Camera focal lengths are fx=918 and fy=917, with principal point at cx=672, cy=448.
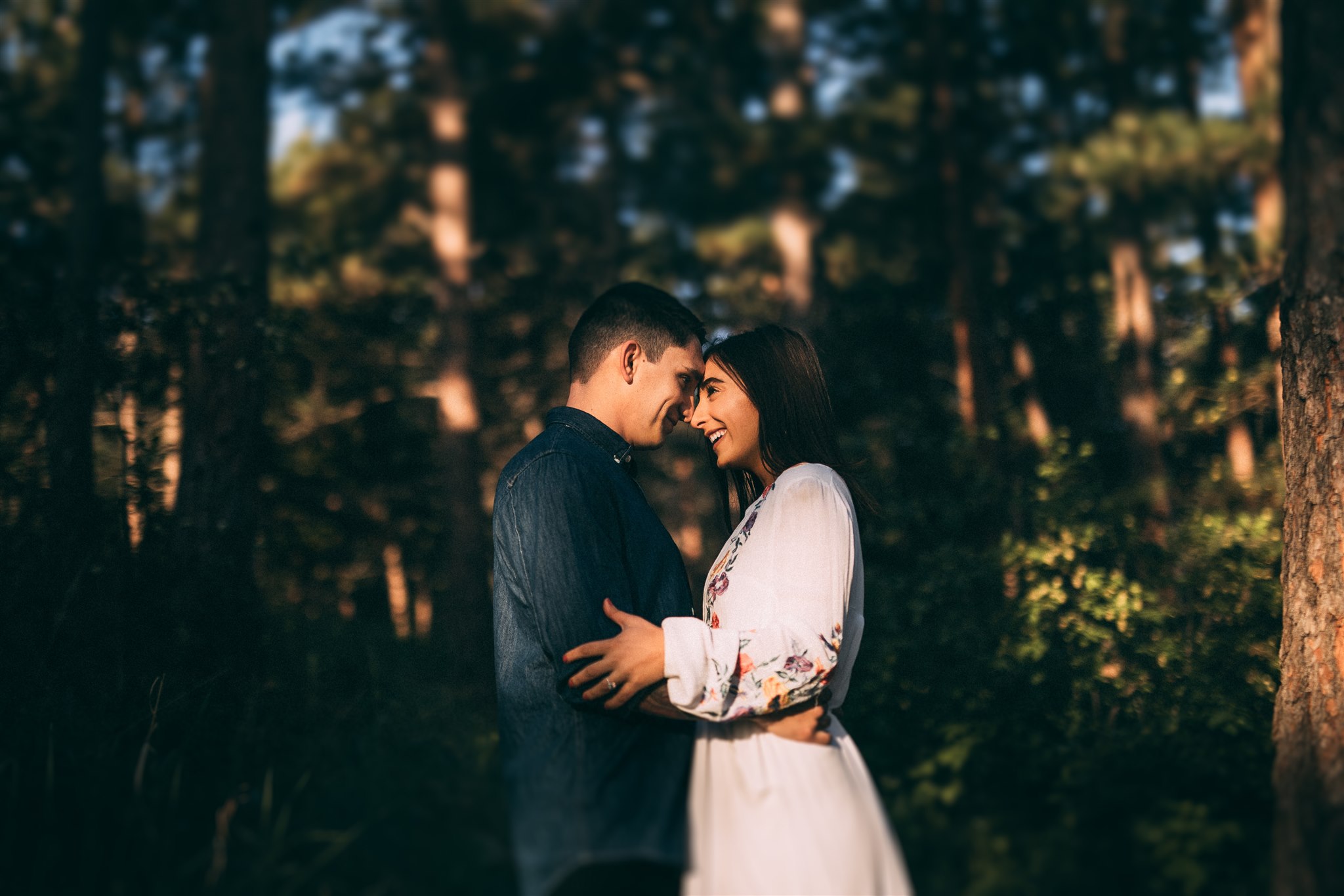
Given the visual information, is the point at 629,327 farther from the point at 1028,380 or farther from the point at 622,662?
the point at 1028,380

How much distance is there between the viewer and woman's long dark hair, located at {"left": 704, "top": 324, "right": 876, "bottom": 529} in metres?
2.84

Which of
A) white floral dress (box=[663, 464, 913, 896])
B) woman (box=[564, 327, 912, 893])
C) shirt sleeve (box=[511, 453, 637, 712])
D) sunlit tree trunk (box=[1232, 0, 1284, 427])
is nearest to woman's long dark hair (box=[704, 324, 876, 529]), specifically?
woman (box=[564, 327, 912, 893])

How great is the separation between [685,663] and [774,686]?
23 centimetres

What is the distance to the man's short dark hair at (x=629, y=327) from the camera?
2.94 m

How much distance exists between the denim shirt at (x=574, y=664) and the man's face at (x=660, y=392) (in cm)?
29

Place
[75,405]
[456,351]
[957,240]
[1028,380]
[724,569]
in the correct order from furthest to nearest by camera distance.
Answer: [456,351], [957,240], [1028,380], [75,405], [724,569]

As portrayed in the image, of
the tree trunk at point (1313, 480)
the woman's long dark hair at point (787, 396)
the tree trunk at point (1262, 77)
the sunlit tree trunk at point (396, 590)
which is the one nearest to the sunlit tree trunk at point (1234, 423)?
the tree trunk at point (1262, 77)

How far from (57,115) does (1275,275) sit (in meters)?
17.9

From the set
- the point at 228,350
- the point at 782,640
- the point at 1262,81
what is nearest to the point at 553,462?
the point at 782,640

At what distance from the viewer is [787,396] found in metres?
2.87

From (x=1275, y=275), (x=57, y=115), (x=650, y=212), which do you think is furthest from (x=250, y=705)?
(x=650, y=212)

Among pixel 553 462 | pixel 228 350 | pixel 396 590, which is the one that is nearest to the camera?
pixel 553 462

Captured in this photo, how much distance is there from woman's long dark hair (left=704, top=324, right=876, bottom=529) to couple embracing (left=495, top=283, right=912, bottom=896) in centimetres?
18

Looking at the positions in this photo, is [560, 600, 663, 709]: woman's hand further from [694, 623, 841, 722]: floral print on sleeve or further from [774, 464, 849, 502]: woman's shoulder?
[774, 464, 849, 502]: woman's shoulder
